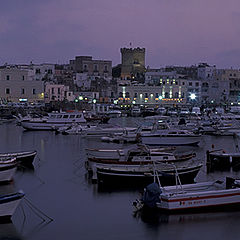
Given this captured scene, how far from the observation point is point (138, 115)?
203ft

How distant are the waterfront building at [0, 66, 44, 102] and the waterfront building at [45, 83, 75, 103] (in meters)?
0.84

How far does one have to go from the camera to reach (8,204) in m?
11.8

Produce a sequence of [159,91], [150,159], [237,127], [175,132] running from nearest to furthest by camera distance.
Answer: [150,159] < [175,132] < [237,127] < [159,91]

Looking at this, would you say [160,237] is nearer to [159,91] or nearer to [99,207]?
[99,207]

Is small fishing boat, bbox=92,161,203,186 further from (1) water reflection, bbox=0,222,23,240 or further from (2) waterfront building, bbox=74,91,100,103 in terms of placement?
(2) waterfront building, bbox=74,91,100,103

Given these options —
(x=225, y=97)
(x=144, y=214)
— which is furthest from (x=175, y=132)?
(x=225, y=97)

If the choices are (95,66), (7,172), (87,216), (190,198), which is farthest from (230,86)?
(87,216)

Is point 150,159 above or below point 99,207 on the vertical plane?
above

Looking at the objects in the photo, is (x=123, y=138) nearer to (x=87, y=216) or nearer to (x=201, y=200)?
(x=87, y=216)

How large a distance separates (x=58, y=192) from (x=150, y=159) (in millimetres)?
3535

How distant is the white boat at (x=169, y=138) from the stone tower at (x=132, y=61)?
65.8m

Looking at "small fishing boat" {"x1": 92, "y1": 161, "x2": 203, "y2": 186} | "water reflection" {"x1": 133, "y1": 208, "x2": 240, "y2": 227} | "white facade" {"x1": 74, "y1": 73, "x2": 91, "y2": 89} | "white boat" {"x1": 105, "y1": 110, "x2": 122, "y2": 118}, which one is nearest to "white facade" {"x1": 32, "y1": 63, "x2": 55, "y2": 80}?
"white facade" {"x1": 74, "y1": 73, "x2": 91, "y2": 89}

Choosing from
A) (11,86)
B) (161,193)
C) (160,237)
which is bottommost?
(160,237)

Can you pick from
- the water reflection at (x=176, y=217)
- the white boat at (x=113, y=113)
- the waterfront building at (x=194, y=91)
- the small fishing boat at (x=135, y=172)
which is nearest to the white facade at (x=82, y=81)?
the white boat at (x=113, y=113)
